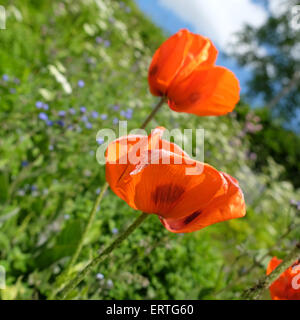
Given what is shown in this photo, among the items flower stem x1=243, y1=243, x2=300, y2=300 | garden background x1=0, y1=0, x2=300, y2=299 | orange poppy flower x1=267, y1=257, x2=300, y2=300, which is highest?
flower stem x1=243, y1=243, x2=300, y2=300

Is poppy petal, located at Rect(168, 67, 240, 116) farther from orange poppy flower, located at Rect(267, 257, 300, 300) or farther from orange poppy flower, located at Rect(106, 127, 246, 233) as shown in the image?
orange poppy flower, located at Rect(267, 257, 300, 300)

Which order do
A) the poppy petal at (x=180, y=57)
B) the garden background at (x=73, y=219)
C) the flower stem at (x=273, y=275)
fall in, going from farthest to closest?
the garden background at (x=73, y=219)
the poppy petal at (x=180, y=57)
the flower stem at (x=273, y=275)

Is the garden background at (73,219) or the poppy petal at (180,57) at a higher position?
the poppy petal at (180,57)

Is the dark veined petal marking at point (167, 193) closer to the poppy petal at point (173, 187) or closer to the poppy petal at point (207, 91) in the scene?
the poppy petal at point (173, 187)

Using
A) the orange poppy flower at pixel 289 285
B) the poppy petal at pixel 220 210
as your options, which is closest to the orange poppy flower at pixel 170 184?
the poppy petal at pixel 220 210

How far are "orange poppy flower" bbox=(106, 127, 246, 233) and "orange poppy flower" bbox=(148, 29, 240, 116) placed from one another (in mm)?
389

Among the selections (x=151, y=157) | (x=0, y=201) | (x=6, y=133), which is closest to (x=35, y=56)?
(x=6, y=133)

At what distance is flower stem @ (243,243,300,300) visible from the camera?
636 mm

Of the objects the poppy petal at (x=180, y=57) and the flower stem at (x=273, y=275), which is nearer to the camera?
the flower stem at (x=273, y=275)

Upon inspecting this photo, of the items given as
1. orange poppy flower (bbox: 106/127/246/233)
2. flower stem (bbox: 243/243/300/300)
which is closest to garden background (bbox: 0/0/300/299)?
orange poppy flower (bbox: 106/127/246/233)

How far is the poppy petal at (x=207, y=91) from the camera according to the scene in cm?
108

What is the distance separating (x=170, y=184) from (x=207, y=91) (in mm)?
483

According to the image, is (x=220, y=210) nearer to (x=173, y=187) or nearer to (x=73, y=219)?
(x=173, y=187)

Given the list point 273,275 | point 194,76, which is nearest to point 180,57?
point 194,76
